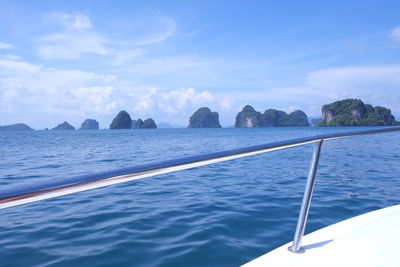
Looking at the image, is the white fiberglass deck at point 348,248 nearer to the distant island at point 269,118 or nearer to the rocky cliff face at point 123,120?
the rocky cliff face at point 123,120

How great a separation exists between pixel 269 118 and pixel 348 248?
515 ft

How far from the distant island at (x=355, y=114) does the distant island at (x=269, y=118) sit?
37.3 metres

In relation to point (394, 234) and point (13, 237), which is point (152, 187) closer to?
point (13, 237)

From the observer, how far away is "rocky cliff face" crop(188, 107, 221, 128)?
166 meters

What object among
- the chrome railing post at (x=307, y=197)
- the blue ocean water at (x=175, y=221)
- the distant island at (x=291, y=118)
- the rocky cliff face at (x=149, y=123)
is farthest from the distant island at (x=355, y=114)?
the chrome railing post at (x=307, y=197)

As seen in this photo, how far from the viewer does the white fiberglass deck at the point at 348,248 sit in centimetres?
144

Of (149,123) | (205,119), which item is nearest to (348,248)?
(149,123)

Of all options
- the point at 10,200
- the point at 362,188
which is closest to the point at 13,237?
the point at 10,200

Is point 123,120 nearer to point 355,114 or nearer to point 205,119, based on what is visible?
point 205,119

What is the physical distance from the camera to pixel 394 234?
176 cm

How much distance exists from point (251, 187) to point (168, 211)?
291 cm

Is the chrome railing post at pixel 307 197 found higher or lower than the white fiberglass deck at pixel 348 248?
higher

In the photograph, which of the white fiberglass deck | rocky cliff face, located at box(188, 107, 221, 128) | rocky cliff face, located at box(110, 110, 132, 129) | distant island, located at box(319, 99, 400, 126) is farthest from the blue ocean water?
rocky cliff face, located at box(188, 107, 221, 128)

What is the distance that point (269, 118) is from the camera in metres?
153
